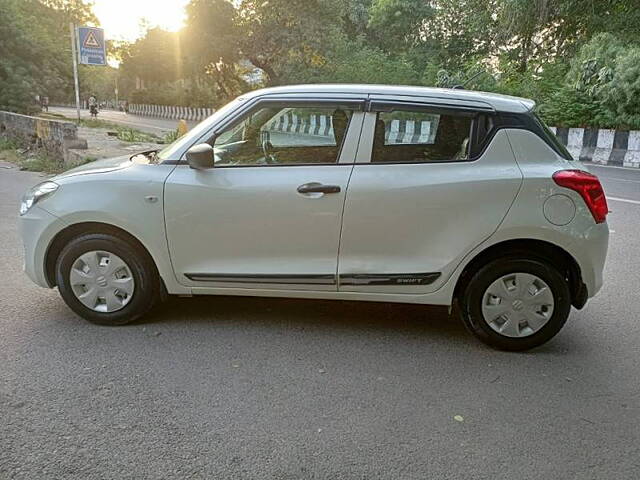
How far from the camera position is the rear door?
3.54 meters

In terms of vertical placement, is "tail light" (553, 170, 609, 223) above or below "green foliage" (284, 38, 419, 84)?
below

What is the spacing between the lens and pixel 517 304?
362 cm

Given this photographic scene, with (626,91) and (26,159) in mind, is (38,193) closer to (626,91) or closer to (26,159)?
(26,159)

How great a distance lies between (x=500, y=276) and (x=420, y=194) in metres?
0.76

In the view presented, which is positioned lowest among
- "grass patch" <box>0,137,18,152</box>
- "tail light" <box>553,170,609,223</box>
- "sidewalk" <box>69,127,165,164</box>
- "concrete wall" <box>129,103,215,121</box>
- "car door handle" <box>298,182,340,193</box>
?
"grass patch" <box>0,137,18,152</box>

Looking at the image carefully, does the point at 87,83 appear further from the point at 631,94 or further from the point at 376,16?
the point at 631,94

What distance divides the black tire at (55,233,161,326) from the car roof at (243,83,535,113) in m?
1.38

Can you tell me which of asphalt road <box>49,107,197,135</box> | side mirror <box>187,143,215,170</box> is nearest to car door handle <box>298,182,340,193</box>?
side mirror <box>187,143,215,170</box>

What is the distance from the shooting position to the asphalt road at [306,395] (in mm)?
2578

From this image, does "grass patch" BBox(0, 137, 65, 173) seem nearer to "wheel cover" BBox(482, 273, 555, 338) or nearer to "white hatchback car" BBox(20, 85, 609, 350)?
"white hatchback car" BBox(20, 85, 609, 350)

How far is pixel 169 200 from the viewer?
3.74 meters

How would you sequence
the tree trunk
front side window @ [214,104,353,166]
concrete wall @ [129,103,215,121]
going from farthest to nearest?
concrete wall @ [129,103,215,121] → the tree trunk → front side window @ [214,104,353,166]

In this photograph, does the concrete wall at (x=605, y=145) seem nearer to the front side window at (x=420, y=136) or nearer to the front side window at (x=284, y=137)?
the front side window at (x=420, y=136)

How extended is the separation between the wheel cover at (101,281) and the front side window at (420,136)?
6.33 feet
